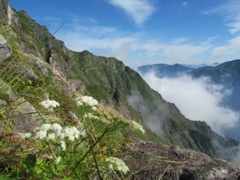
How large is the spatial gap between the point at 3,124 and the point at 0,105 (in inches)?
15.6

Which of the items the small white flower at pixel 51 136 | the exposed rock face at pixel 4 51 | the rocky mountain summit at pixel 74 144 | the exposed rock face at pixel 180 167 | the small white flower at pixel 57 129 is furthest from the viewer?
the exposed rock face at pixel 4 51

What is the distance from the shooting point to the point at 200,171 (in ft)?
25.9

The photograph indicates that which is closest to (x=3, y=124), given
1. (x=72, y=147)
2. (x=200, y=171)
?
(x=72, y=147)

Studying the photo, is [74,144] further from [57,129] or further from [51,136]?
[51,136]

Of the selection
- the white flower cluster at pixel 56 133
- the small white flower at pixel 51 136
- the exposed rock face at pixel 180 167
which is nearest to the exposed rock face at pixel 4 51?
the exposed rock face at pixel 180 167

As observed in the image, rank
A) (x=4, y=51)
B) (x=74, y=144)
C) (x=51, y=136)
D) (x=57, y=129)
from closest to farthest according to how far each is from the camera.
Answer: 1. (x=51, y=136)
2. (x=57, y=129)
3. (x=74, y=144)
4. (x=4, y=51)

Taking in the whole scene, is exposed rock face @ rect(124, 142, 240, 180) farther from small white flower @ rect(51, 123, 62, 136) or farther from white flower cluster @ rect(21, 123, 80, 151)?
small white flower @ rect(51, 123, 62, 136)

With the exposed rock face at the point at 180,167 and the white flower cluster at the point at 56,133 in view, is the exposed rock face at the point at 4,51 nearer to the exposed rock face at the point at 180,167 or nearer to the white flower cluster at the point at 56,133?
the exposed rock face at the point at 180,167

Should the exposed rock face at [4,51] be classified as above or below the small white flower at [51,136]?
above

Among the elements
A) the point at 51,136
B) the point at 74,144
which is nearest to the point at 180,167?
the point at 74,144

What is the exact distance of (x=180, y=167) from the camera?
8.10 metres

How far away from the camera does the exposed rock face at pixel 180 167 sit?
25.4 feet

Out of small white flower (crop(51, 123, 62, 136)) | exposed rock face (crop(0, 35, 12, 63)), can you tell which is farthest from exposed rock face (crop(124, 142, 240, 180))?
exposed rock face (crop(0, 35, 12, 63))

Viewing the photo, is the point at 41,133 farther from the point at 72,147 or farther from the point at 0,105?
the point at 0,105
